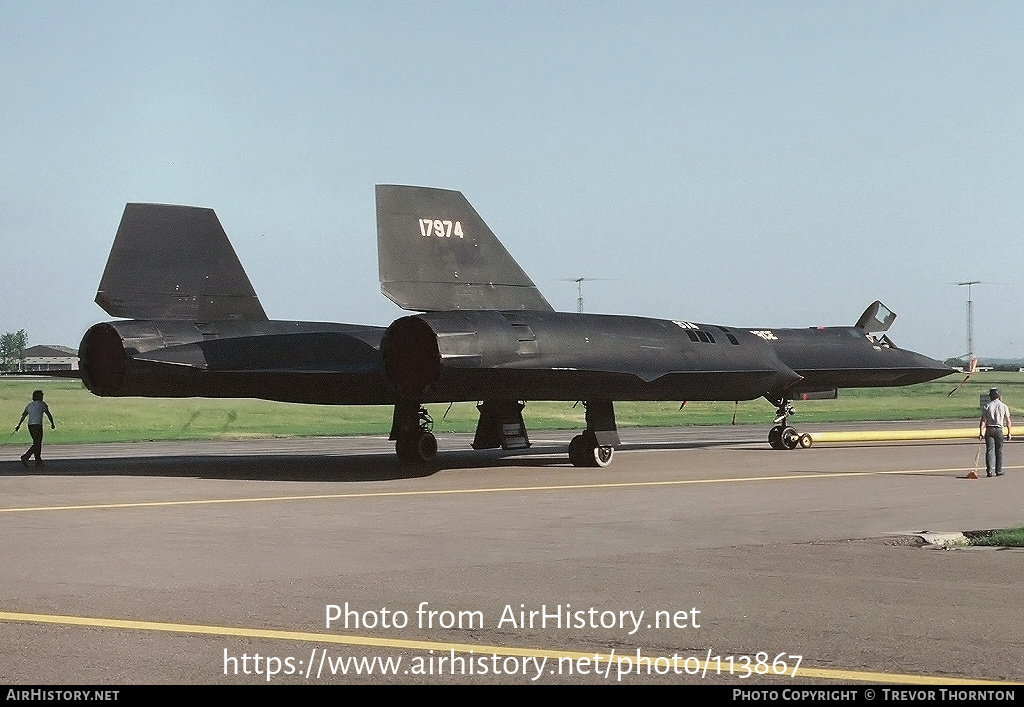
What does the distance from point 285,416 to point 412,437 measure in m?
24.0

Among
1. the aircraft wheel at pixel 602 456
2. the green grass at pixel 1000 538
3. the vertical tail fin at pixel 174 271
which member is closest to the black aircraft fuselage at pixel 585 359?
the aircraft wheel at pixel 602 456

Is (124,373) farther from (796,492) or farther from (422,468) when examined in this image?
(796,492)

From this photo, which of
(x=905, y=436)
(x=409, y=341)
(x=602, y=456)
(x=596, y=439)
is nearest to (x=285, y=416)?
(x=602, y=456)

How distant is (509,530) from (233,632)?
6.54m

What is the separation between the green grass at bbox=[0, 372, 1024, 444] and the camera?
4326cm

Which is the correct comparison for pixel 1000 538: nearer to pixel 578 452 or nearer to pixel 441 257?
pixel 578 452

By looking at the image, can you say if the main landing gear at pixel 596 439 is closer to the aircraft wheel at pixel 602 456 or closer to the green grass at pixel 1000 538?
the aircraft wheel at pixel 602 456

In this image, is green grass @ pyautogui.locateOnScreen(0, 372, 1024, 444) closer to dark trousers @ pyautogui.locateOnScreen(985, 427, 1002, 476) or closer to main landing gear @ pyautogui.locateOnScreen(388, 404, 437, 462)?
main landing gear @ pyautogui.locateOnScreen(388, 404, 437, 462)

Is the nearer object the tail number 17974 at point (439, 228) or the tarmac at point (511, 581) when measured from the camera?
the tarmac at point (511, 581)

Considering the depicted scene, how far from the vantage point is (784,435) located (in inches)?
1257

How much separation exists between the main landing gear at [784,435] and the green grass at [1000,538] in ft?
61.3

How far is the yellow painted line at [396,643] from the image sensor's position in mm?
6691

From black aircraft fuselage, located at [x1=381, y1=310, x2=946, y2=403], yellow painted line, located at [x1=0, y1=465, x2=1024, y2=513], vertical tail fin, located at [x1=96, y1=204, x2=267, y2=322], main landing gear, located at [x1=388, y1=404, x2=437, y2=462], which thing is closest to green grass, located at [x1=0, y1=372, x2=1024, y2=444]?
vertical tail fin, located at [x1=96, y1=204, x2=267, y2=322]

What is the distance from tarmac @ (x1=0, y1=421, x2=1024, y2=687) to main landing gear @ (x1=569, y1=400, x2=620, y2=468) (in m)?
4.19
